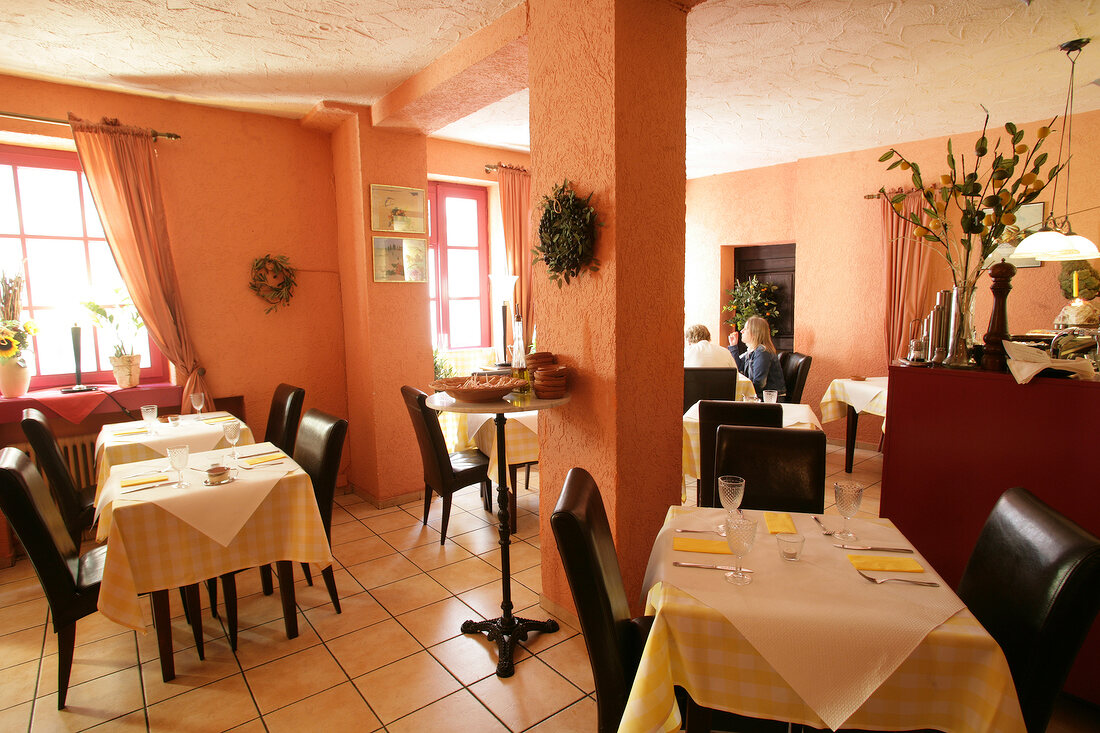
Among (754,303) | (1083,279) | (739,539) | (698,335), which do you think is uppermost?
(1083,279)

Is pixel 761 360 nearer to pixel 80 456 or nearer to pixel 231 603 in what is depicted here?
pixel 231 603

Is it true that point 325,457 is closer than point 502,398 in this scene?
No

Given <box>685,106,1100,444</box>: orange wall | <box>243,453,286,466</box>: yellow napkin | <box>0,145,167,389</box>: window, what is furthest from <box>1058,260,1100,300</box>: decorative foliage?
<box>0,145,167,389</box>: window

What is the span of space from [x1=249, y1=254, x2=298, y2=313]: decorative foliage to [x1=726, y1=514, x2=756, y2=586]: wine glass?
3836 mm

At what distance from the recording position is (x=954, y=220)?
4.93 meters

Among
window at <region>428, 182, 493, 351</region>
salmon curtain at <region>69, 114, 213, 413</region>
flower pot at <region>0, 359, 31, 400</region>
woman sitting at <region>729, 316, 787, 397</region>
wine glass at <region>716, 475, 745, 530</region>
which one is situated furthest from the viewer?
window at <region>428, 182, 493, 351</region>

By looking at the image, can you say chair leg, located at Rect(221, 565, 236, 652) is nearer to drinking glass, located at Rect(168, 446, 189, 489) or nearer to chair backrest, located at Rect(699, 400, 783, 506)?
drinking glass, located at Rect(168, 446, 189, 489)

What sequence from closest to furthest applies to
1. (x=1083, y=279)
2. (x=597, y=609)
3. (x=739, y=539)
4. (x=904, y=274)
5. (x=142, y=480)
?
1. (x=597, y=609)
2. (x=739, y=539)
3. (x=142, y=480)
4. (x=1083, y=279)
5. (x=904, y=274)

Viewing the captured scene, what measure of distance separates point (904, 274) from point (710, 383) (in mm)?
2426

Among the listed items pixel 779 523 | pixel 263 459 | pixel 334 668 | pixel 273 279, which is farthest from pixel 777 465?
pixel 273 279

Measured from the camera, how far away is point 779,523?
1.86 meters

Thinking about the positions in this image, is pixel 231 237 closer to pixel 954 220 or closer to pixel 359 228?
pixel 359 228

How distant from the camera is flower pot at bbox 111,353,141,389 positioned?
3.83m

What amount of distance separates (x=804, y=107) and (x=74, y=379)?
17.5ft
